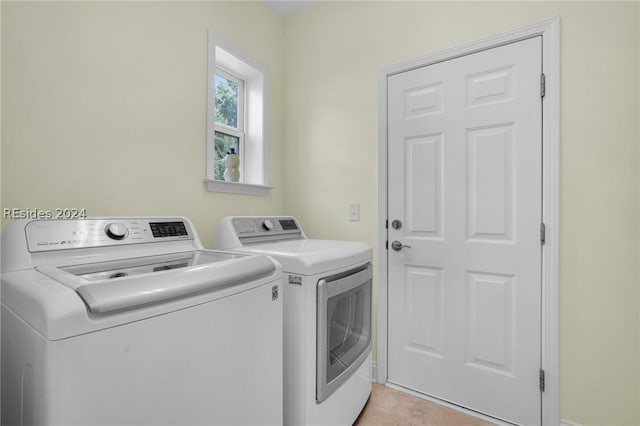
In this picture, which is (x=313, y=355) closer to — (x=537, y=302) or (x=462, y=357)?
(x=462, y=357)

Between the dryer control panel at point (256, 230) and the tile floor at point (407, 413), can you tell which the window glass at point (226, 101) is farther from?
the tile floor at point (407, 413)

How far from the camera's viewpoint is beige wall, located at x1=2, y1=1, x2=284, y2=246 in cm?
124

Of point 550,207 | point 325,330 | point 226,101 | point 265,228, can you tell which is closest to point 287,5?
point 226,101

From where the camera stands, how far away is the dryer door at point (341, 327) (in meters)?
1.35

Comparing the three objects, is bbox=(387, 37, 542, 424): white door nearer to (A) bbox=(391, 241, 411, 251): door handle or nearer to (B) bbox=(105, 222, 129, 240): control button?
(A) bbox=(391, 241, 411, 251): door handle

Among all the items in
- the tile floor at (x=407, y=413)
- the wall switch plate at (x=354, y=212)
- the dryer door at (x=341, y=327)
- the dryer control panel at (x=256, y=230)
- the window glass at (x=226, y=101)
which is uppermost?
the window glass at (x=226, y=101)

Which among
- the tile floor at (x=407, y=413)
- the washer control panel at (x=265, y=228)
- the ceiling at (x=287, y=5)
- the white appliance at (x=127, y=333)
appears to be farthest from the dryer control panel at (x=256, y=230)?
the ceiling at (x=287, y=5)

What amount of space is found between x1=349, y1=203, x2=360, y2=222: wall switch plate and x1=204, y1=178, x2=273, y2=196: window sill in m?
0.62

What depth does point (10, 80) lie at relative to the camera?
1205mm

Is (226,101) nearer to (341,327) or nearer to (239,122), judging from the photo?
(239,122)

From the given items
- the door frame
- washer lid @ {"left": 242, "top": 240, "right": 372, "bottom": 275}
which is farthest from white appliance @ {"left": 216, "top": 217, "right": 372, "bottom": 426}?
the door frame

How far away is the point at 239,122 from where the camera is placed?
241 cm

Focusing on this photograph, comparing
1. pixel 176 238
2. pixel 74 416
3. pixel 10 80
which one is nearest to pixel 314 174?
pixel 176 238

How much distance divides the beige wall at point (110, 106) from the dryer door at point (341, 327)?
0.95 meters
